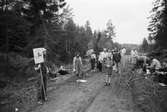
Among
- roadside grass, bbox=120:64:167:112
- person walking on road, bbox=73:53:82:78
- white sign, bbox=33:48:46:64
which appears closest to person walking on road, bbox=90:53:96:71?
person walking on road, bbox=73:53:82:78

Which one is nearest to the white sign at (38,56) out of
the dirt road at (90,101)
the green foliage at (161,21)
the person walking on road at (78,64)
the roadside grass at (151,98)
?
the dirt road at (90,101)

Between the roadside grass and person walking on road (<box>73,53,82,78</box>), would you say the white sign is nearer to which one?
the roadside grass

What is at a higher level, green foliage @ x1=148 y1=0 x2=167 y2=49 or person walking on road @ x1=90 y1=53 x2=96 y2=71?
green foliage @ x1=148 y1=0 x2=167 y2=49

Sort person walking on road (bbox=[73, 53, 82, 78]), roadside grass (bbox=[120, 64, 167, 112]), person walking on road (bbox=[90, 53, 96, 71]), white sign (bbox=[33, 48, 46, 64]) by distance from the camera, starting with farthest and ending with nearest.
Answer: person walking on road (bbox=[90, 53, 96, 71]) → person walking on road (bbox=[73, 53, 82, 78]) → white sign (bbox=[33, 48, 46, 64]) → roadside grass (bbox=[120, 64, 167, 112])

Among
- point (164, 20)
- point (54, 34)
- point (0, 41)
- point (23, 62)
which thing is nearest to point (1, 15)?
point (0, 41)

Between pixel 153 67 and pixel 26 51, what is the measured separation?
12.7 metres

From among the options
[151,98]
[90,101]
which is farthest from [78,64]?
[151,98]

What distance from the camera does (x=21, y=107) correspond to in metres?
6.29

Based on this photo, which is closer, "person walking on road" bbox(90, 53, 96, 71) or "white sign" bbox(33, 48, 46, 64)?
"white sign" bbox(33, 48, 46, 64)

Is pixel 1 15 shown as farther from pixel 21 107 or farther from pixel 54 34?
pixel 21 107

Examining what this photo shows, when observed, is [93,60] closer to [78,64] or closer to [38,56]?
[78,64]

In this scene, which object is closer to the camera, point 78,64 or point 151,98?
point 151,98

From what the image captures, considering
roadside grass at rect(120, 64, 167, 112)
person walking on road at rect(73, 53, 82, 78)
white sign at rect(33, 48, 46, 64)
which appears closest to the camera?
roadside grass at rect(120, 64, 167, 112)

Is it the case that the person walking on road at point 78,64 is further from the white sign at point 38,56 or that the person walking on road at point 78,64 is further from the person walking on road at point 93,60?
the white sign at point 38,56
